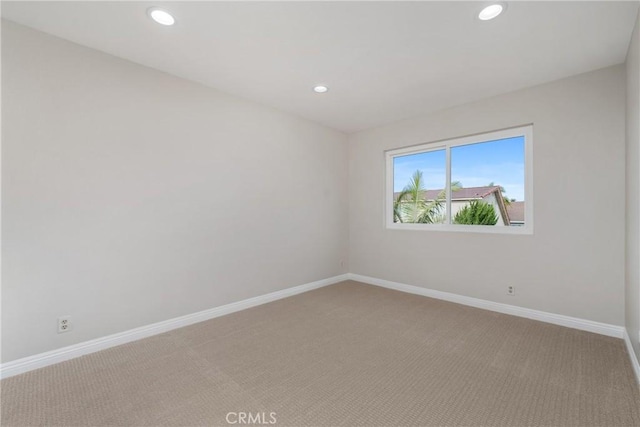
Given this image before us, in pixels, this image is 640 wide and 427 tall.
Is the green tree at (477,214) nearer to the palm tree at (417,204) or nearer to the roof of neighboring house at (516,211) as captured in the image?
the roof of neighboring house at (516,211)

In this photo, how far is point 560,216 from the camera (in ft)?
9.50

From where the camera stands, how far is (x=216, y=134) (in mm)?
3158

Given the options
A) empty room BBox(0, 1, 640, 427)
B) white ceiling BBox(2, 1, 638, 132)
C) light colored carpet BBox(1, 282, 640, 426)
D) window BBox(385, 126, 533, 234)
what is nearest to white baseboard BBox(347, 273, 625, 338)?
empty room BBox(0, 1, 640, 427)

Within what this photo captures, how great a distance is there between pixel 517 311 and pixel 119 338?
394cm

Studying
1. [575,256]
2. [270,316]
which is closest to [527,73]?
[575,256]

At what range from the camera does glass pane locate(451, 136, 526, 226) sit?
325 cm

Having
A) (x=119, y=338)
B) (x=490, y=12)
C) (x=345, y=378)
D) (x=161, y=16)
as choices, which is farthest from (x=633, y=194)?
(x=119, y=338)

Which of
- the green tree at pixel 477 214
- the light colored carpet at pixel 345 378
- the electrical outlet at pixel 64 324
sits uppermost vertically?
the green tree at pixel 477 214

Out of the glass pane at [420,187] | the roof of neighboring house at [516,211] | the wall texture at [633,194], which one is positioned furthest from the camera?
the glass pane at [420,187]

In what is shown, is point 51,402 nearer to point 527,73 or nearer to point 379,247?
point 379,247

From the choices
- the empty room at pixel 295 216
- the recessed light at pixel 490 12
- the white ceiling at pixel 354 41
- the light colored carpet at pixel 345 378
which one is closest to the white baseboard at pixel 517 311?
the empty room at pixel 295 216

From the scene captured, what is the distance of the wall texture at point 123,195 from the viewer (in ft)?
6.80

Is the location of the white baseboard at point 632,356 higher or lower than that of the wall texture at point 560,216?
Answer: lower

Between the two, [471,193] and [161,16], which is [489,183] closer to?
[471,193]
